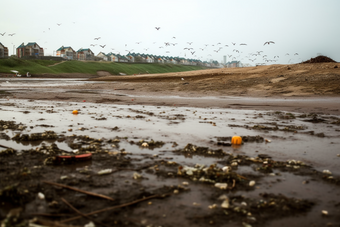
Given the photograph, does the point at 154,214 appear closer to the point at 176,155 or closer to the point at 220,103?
the point at 176,155

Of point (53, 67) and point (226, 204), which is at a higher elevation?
point (53, 67)

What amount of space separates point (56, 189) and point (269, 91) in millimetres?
17601

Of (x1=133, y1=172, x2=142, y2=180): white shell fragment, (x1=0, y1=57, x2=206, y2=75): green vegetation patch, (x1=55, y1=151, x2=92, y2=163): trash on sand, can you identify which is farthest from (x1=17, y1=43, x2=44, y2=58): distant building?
(x1=133, y1=172, x2=142, y2=180): white shell fragment

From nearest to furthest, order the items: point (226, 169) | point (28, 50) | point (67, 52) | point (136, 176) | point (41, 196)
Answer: point (41, 196)
point (136, 176)
point (226, 169)
point (28, 50)
point (67, 52)

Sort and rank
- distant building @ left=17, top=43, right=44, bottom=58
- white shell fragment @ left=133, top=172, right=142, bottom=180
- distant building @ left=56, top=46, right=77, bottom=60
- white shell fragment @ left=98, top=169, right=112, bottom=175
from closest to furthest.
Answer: white shell fragment @ left=133, top=172, right=142, bottom=180, white shell fragment @ left=98, top=169, right=112, bottom=175, distant building @ left=17, top=43, right=44, bottom=58, distant building @ left=56, top=46, right=77, bottom=60

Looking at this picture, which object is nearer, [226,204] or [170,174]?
[226,204]

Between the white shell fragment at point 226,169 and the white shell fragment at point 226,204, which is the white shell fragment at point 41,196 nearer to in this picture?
the white shell fragment at point 226,204

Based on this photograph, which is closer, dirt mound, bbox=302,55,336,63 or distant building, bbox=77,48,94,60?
dirt mound, bbox=302,55,336,63

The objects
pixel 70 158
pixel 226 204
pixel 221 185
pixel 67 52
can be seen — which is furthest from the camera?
pixel 67 52

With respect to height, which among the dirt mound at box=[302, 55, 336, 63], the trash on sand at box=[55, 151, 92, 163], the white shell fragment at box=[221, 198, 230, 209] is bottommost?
the white shell fragment at box=[221, 198, 230, 209]

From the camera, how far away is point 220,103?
52.4 feet

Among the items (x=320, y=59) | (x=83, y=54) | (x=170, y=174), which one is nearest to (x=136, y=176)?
(x=170, y=174)

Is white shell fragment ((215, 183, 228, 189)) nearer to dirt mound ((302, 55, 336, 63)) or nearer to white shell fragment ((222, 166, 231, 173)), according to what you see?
white shell fragment ((222, 166, 231, 173))

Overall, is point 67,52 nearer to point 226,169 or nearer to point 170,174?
point 170,174
